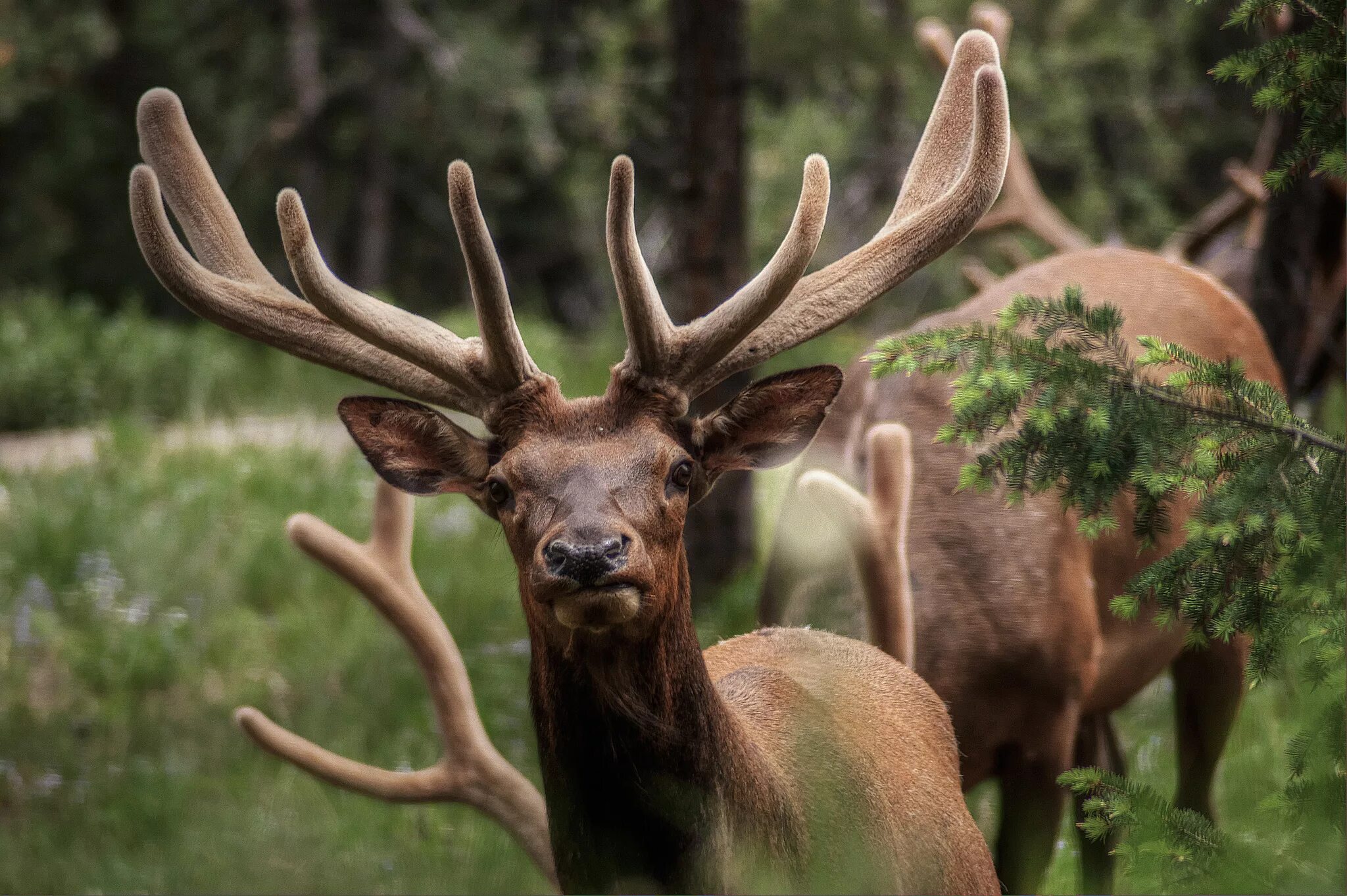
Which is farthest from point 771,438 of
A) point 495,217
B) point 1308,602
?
point 495,217

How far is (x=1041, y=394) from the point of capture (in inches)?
108

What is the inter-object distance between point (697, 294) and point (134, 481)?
165 inches

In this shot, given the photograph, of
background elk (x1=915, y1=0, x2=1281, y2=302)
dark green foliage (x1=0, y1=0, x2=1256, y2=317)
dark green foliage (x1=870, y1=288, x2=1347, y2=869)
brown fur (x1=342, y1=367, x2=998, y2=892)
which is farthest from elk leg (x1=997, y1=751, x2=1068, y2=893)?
dark green foliage (x1=0, y1=0, x2=1256, y2=317)

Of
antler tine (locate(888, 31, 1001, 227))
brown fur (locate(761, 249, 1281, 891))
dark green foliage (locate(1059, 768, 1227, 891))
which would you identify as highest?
antler tine (locate(888, 31, 1001, 227))

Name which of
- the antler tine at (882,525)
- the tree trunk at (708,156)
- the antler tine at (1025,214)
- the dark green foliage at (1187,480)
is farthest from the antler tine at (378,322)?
the antler tine at (1025,214)

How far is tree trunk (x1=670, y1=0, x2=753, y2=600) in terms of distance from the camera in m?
6.36

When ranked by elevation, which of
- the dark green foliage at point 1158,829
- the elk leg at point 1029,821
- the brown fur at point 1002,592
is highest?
the dark green foliage at point 1158,829

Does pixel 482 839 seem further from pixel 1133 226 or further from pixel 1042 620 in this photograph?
pixel 1133 226

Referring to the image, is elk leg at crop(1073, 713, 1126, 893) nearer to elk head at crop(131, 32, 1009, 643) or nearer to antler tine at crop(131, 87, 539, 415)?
elk head at crop(131, 32, 1009, 643)

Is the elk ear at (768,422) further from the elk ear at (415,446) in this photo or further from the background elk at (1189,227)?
the background elk at (1189,227)

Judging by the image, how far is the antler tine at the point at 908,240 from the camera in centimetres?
321

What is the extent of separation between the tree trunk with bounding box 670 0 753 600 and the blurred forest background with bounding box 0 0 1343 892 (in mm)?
18

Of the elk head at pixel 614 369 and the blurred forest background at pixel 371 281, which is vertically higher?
the elk head at pixel 614 369

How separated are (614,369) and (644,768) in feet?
2.68
